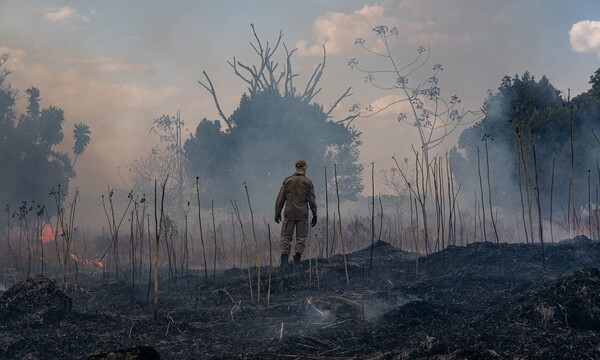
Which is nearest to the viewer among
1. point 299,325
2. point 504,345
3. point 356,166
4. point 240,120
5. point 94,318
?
point 504,345

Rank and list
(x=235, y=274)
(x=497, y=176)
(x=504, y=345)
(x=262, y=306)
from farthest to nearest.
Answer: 1. (x=497, y=176)
2. (x=235, y=274)
3. (x=262, y=306)
4. (x=504, y=345)

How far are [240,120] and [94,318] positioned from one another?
1867cm

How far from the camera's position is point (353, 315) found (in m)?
7.04

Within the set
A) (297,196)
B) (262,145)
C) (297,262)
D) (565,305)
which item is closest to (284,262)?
(297,262)

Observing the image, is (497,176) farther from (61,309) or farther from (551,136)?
(61,309)

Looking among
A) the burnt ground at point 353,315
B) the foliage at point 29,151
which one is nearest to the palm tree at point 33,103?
the foliage at point 29,151

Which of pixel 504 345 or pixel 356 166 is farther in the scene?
pixel 356 166

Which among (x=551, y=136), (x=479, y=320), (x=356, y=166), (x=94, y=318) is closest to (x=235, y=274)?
(x=94, y=318)

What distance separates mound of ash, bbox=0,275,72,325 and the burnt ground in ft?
0.05

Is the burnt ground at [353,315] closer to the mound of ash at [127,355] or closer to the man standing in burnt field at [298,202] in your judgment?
the mound of ash at [127,355]

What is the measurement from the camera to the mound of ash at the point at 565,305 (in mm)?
5379

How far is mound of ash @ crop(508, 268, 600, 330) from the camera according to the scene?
538 cm

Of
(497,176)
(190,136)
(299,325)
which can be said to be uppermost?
(190,136)

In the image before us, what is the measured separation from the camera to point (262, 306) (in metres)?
7.89
